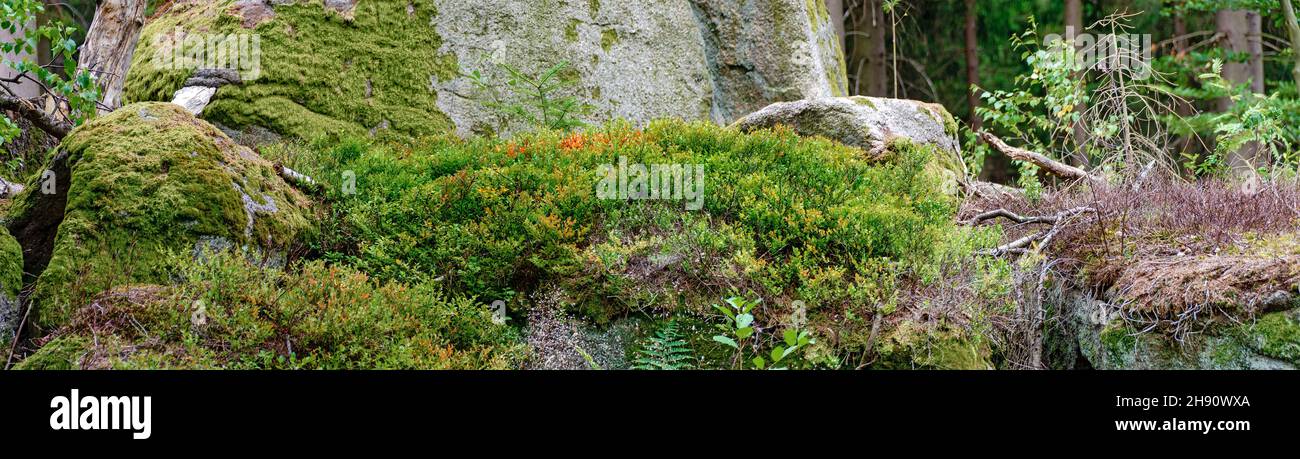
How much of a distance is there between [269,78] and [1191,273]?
22.7ft

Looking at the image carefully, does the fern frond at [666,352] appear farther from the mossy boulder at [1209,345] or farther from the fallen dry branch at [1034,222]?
the mossy boulder at [1209,345]

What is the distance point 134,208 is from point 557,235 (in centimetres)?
236

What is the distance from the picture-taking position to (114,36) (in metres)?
9.66

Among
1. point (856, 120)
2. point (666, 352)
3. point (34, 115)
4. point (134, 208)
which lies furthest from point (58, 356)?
point (856, 120)

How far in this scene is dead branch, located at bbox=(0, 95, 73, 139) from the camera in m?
7.23

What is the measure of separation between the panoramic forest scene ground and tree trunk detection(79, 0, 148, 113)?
3.84 ft

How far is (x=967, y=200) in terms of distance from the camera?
298 inches

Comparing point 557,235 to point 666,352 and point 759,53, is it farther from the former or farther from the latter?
point 759,53

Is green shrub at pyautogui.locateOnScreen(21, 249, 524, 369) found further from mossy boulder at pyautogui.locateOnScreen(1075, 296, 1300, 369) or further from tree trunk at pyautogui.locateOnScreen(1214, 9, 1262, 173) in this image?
tree trunk at pyautogui.locateOnScreen(1214, 9, 1262, 173)

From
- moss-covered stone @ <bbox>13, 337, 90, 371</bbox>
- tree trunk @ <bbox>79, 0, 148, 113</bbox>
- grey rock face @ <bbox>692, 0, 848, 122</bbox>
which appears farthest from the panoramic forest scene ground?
grey rock face @ <bbox>692, 0, 848, 122</bbox>

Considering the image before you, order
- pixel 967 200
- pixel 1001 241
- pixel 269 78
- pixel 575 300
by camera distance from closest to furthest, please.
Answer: pixel 575 300
pixel 1001 241
pixel 967 200
pixel 269 78

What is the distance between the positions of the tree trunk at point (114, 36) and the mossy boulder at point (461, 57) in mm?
262
